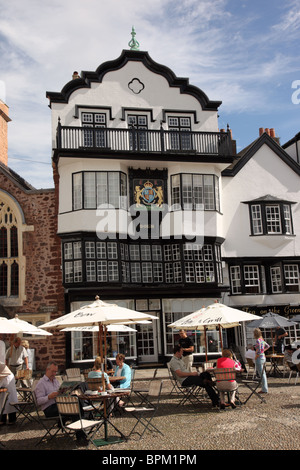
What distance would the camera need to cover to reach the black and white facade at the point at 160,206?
23.2 metres

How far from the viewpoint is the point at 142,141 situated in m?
24.5

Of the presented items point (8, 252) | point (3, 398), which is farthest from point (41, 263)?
point (3, 398)

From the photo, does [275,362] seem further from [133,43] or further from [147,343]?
[133,43]

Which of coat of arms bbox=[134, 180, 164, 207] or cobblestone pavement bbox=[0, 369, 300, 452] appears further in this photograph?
coat of arms bbox=[134, 180, 164, 207]

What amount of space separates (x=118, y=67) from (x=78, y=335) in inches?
518

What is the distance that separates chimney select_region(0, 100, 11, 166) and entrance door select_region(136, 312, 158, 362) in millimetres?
12256

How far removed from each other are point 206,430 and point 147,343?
14315 millimetres

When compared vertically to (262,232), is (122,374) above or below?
below

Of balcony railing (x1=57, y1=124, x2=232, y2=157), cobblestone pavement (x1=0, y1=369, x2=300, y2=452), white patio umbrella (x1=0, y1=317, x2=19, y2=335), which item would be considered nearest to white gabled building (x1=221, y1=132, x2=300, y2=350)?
balcony railing (x1=57, y1=124, x2=232, y2=157)

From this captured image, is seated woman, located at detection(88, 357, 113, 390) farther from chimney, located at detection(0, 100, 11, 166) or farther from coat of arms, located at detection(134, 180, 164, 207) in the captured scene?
chimney, located at detection(0, 100, 11, 166)

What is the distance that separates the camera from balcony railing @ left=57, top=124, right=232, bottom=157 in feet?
78.0

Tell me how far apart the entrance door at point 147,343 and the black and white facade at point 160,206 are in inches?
1.8
